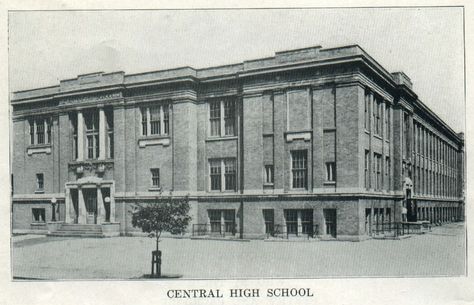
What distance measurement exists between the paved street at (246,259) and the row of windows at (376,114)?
5844 millimetres

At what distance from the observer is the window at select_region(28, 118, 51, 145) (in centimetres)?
3225

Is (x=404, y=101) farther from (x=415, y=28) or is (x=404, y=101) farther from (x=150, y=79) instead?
(x=150, y=79)

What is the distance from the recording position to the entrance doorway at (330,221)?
24.9m

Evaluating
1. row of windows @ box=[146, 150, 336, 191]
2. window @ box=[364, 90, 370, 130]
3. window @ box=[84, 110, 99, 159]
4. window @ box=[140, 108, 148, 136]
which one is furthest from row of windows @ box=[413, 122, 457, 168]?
window @ box=[84, 110, 99, 159]

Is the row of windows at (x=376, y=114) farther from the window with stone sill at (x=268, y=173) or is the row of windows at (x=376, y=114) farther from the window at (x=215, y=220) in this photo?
the window at (x=215, y=220)

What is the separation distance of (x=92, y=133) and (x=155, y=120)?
4.32 m

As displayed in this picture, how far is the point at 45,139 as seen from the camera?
106 feet

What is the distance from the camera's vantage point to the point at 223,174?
28.5m

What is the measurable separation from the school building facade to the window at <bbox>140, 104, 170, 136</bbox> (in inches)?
2.3

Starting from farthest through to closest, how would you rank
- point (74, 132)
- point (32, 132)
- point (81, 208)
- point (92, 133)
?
point (32, 132) → point (74, 132) → point (92, 133) → point (81, 208)

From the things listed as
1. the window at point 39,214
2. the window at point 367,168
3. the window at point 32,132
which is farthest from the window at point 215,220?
the window at point 32,132

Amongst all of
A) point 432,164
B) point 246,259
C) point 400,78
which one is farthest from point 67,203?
Result: point 432,164

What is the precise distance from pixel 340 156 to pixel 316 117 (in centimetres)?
225

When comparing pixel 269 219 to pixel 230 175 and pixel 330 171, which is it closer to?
pixel 230 175
